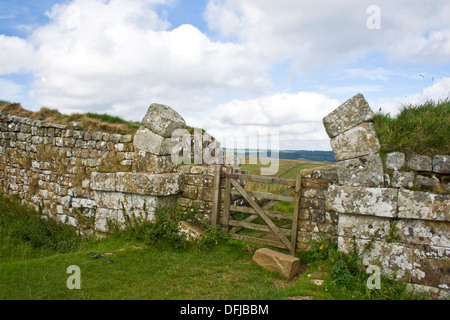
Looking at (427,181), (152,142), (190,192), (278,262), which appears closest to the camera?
(427,181)

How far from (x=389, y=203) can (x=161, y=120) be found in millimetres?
4657

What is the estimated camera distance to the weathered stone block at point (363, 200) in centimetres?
487

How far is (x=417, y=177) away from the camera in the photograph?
4.88 meters

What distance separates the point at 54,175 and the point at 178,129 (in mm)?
4094

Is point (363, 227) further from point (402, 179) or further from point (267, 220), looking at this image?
point (267, 220)

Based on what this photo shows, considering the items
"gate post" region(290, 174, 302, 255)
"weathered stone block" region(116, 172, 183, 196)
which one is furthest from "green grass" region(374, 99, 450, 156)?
"weathered stone block" region(116, 172, 183, 196)

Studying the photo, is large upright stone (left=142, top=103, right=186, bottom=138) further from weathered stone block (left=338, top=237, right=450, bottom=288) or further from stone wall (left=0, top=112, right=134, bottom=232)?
weathered stone block (left=338, top=237, right=450, bottom=288)

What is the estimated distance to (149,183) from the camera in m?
6.80

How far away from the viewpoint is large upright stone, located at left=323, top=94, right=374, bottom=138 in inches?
203

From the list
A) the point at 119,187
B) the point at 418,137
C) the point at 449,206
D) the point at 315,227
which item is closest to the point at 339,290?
the point at 315,227

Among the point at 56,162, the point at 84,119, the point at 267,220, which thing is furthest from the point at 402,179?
the point at 56,162

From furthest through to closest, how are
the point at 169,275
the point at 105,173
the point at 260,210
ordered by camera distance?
the point at 105,173 < the point at 260,210 < the point at 169,275

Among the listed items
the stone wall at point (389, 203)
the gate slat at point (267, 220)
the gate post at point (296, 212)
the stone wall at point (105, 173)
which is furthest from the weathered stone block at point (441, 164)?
the stone wall at point (105, 173)
